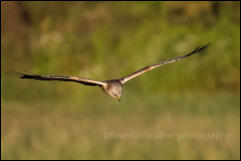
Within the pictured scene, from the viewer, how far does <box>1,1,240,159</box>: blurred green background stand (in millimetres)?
13867

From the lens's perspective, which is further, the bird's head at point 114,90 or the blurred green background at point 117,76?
the blurred green background at point 117,76

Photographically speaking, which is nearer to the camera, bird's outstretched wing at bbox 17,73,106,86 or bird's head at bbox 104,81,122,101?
bird's outstretched wing at bbox 17,73,106,86

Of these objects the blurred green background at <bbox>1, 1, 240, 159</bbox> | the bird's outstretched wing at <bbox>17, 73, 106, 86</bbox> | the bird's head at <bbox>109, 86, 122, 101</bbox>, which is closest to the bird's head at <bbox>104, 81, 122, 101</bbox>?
the bird's head at <bbox>109, 86, 122, 101</bbox>

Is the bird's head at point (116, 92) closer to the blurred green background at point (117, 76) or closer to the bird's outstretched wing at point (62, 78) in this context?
the bird's outstretched wing at point (62, 78)

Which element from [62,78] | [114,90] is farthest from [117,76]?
[62,78]

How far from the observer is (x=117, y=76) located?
18781 mm

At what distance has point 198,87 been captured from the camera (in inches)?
717

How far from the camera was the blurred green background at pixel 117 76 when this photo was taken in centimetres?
1387

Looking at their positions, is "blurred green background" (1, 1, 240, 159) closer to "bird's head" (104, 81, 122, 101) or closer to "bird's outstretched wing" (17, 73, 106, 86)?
"bird's head" (104, 81, 122, 101)

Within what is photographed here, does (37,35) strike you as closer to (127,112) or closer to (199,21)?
(199,21)

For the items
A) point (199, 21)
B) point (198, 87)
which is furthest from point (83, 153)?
point (199, 21)

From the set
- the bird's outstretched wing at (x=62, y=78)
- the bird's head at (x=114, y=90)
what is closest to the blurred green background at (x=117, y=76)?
the bird's head at (x=114, y=90)

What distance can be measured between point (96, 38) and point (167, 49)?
2863 mm

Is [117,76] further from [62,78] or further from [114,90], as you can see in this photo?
[62,78]
